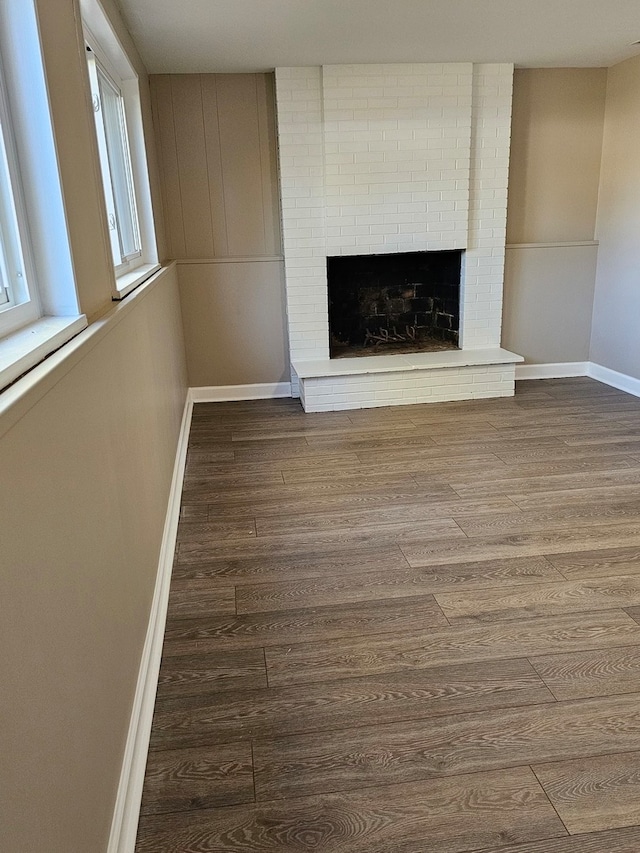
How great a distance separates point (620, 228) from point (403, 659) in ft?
13.1

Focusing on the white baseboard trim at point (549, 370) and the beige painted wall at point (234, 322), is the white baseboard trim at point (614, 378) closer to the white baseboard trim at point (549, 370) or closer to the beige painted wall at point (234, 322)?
the white baseboard trim at point (549, 370)

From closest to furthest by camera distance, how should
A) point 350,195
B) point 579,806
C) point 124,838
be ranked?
point 124,838 → point 579,806 → point 350,195

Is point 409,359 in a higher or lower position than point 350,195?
lower

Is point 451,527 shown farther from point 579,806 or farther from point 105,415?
point 105,415

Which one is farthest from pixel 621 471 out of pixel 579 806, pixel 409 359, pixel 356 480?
pixel 579 806

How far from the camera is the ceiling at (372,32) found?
3.14 metres

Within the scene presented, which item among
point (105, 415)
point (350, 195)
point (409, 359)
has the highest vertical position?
point (350, 195)

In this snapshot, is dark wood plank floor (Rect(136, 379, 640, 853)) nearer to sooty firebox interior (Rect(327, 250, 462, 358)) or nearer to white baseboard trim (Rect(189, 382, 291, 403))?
white baseboard trim (Rect(189, 382, 291, 403))

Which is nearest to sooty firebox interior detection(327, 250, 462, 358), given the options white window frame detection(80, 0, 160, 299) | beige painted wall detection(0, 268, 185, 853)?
white window frame detection(80, 0, 160, 299)

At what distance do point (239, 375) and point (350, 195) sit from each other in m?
1.54

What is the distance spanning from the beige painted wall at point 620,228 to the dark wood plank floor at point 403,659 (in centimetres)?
150

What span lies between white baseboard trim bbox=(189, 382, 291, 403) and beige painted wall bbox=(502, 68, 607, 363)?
6.06 feet

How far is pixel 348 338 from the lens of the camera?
5270mm

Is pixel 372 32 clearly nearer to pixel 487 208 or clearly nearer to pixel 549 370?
pixel 487 208
